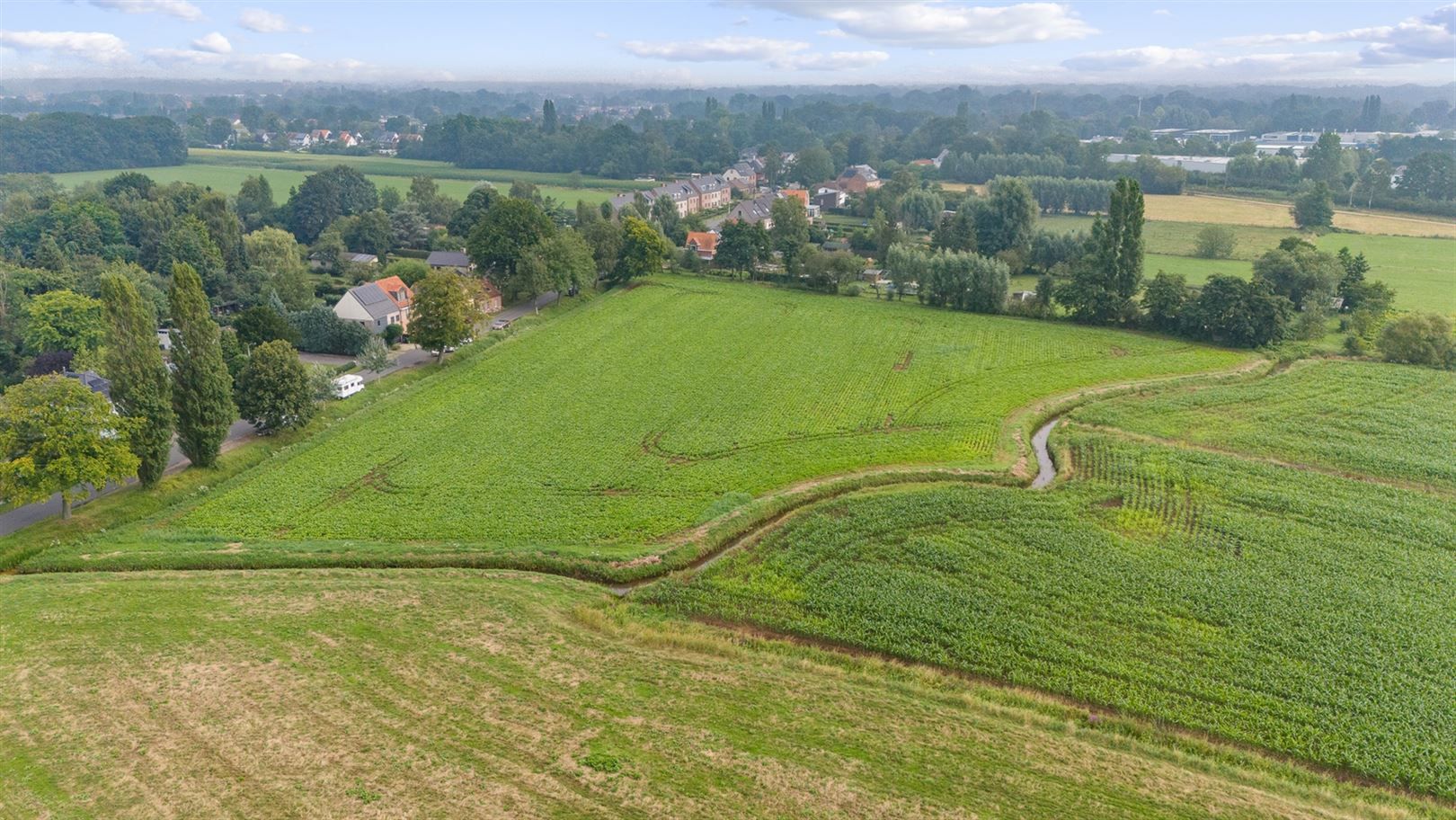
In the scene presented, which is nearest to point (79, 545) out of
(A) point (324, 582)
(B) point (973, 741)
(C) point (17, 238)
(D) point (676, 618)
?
(A) point (324, 582)

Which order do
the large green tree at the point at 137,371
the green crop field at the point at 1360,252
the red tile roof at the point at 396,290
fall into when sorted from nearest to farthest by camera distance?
the large green tree at the point at 137,371 → the red tile roof at the point at 396,290 → the green crop field at the point at 1360,252

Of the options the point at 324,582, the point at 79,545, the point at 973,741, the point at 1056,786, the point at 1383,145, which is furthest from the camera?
the point at 1383,145

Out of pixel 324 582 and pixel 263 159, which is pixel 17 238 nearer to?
pixel 324 582

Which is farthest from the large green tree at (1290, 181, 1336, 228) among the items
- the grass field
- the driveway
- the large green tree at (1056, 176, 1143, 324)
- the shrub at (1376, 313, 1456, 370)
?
the driveway

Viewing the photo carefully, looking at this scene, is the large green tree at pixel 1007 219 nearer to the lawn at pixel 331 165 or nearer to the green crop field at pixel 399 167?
the lawn at pixel 331 165

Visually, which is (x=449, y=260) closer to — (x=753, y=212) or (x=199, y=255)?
(x=199, y=255)

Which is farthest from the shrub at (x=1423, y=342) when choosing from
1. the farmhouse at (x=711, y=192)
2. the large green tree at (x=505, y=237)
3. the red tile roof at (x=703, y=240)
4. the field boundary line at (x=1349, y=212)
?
the farmhouse at (x=711, y=192)
